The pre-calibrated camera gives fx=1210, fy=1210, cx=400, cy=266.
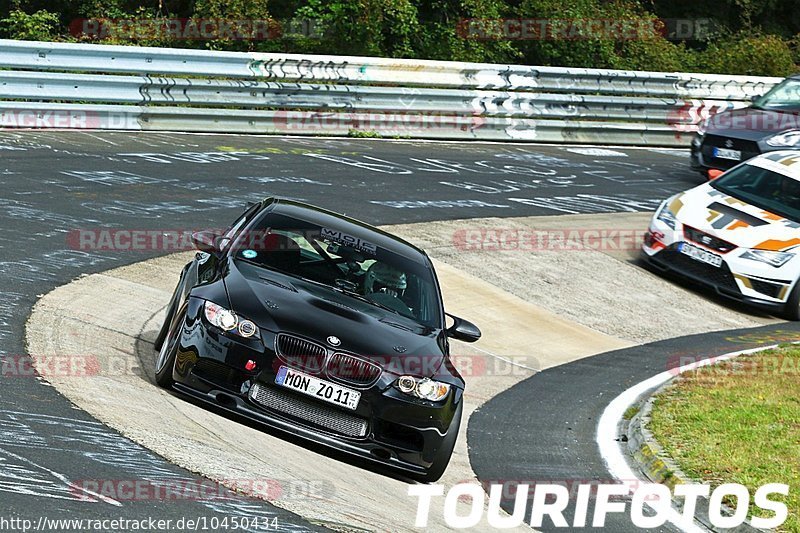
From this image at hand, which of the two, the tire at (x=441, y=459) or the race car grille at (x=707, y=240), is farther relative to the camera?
the race car grille at (x=707, y=240)

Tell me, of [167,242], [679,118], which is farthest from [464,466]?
[679,118]

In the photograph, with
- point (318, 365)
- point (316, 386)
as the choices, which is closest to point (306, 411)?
point (316, 386)

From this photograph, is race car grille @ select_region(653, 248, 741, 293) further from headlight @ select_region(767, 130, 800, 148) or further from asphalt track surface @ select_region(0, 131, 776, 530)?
headlight @ select_region(767, 130, 800, 148)

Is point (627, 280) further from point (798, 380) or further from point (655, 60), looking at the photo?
point (655, 60)

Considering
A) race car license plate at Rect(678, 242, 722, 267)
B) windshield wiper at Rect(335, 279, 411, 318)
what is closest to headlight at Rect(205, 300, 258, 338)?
windshield wiper at Rect(335, 279, 411, 318)

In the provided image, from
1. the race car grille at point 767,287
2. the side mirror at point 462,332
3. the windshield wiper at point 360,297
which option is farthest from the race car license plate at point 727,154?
the windshield wiper at point 360,297

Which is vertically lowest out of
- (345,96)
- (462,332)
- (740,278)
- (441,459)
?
(740,278)

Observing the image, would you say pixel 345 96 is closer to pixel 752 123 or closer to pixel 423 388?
pixel 752 123

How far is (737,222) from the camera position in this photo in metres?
14.7

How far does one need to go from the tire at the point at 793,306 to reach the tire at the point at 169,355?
8930 millimetres

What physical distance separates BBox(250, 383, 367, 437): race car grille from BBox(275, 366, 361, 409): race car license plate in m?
0.06

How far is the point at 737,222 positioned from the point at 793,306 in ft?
3.96

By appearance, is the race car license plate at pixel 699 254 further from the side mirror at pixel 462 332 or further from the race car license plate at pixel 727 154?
the side mirror at pixel 462 332

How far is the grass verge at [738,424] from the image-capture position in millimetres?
8297
